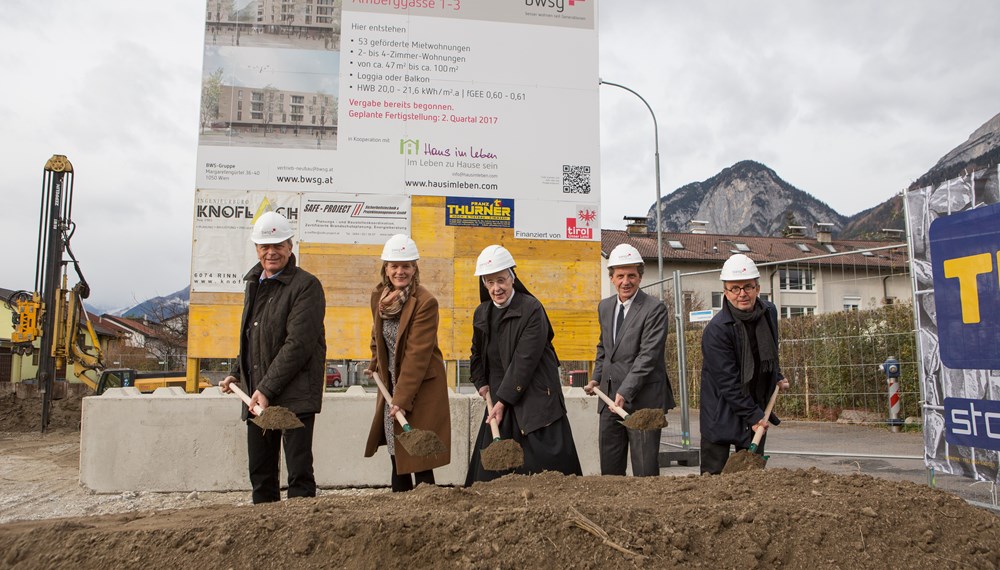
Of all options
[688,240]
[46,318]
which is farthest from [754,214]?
[46,318]

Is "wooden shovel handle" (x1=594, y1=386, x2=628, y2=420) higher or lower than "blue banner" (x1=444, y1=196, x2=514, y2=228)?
lower

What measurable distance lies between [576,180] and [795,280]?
111 inches

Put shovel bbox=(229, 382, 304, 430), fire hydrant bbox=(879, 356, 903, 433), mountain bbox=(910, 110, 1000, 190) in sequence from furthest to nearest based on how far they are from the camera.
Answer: mountain bbox=(910, 110, 1000, 190), fire hydrant bbox=(879, 356, 903, 433), shovel bbox=(229, 382, 304, 430)

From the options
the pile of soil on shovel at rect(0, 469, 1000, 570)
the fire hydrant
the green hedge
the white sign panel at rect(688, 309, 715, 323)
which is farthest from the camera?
the white sign panel at rect(688, 309, 715, 323)

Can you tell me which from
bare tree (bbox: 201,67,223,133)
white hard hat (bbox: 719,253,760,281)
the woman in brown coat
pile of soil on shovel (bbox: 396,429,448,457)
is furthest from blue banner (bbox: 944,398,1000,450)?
bare tree (bbox: 201,67,223,133)

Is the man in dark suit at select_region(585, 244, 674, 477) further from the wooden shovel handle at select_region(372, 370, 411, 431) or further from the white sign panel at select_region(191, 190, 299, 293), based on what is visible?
the white sign panel at select_region(191, 190, 299, 293)

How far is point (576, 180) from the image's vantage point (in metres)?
8.07

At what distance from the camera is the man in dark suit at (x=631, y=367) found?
4480 millimetres

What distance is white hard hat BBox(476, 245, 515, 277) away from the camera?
4254mm

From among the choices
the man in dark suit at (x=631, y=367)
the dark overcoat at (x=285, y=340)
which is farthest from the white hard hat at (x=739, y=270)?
the dark overcoat at (x=285, y=340)

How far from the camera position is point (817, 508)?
114 inches

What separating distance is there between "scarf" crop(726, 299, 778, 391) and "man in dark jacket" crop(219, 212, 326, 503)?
2553mm

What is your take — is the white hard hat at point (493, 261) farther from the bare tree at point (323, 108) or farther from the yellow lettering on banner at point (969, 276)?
the bare tree at point (323, 108)

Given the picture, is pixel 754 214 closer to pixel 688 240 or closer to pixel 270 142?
pixel 688 240
